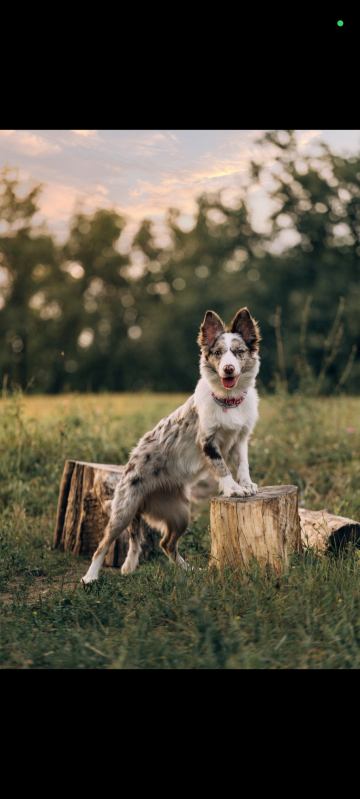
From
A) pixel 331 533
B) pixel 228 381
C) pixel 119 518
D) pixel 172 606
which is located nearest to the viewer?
pixel 172 606

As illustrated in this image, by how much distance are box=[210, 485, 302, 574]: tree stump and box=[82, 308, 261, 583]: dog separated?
14 centimetres

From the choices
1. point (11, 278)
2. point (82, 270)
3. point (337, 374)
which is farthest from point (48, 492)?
point (82, 270)

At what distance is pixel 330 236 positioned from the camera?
76.1 ft

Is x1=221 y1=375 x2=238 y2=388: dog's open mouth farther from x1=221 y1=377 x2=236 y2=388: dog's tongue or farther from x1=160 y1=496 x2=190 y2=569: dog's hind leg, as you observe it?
x1=160 y1=496 x2=190 y2=569: dog's hind leg

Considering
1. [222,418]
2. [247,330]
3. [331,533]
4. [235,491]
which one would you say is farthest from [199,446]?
[331,533]

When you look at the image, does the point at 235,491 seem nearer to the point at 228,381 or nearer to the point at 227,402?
the point at 227,402

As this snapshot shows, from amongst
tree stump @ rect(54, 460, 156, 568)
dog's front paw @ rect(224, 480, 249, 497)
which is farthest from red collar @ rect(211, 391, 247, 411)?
tree stump @ rect(54, 460, 156, 568)

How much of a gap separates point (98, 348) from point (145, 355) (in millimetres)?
1928

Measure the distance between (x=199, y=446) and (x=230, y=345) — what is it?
2.85 feet

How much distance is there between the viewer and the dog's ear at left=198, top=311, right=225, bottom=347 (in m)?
4.63

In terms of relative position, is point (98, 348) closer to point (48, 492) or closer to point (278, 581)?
point (48, 492)

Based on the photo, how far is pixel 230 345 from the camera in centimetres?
452

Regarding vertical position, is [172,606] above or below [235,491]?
below

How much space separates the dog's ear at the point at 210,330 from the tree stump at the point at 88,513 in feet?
6.47
